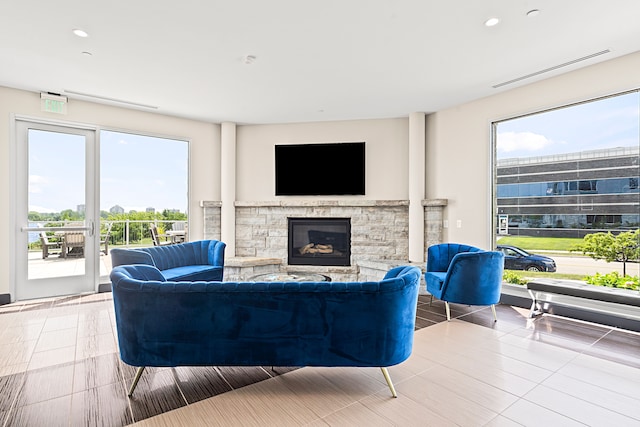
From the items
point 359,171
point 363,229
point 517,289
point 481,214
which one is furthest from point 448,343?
point 359,171

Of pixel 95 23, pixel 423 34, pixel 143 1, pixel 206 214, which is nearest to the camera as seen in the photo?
pixel 143 1

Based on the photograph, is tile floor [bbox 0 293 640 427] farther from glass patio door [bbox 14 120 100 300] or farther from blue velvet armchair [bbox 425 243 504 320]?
glass patio door [bbox 14 120 100 300]

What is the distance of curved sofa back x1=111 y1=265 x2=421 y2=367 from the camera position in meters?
1.94

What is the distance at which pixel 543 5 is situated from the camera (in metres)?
2.52

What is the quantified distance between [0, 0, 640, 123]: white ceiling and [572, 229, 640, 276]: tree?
1.91m

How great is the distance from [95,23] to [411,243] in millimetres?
4714

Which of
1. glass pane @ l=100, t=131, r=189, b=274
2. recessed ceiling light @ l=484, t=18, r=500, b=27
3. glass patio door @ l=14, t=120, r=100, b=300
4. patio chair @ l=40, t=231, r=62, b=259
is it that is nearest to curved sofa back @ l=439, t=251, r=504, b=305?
recessed ceiling light @ l=484, t=18, r=500, b=27

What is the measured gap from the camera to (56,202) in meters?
4.54

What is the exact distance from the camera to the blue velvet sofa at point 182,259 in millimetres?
3875

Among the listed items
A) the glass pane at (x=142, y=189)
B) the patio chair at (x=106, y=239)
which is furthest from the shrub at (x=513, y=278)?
the patio chair at (x=106, y=239)

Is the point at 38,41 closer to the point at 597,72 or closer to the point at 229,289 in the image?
the point at 229,289

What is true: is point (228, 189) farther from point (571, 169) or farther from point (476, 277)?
point (571, 169)

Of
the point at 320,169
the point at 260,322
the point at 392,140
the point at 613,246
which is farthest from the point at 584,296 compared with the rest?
the point at 320,169

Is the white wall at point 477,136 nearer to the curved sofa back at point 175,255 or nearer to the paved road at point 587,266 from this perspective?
the paved road at point 587,266
